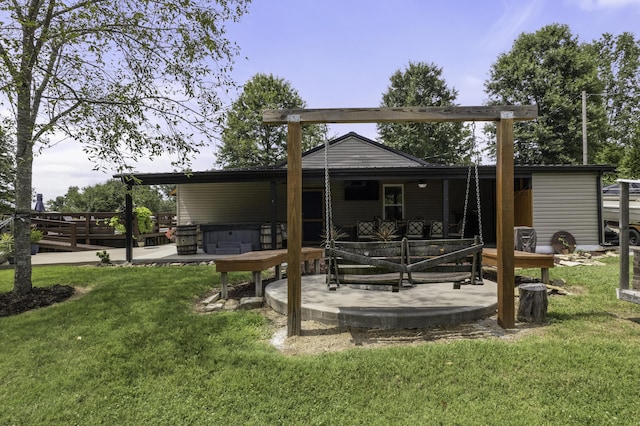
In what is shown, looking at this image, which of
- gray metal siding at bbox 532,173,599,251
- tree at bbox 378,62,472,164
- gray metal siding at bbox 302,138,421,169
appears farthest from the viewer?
tree at bbox 378,62,472,164

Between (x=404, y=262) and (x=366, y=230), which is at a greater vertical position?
(x=366, y=230)

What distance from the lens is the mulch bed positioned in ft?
16.8

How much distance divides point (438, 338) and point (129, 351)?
10.5 feet

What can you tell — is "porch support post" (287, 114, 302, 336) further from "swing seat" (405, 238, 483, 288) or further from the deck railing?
the deck railing

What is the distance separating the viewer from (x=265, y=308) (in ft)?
17.1

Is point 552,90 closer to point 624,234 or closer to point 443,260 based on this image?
point 624,234

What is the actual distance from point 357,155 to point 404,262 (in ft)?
36.7

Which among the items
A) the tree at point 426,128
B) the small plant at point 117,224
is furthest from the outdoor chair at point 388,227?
the tree at point 426,128

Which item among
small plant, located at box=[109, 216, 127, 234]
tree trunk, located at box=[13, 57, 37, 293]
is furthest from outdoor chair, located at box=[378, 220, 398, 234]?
small plant, located at box=[109, 216, 127, 234]

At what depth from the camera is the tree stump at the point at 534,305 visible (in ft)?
13.7

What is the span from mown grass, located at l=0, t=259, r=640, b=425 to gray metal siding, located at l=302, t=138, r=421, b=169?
10.3m

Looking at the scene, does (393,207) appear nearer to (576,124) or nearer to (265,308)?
(265,308)

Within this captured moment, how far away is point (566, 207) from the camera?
11031 mm

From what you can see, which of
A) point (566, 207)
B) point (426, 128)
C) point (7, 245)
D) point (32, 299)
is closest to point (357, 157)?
point (566, 207)
